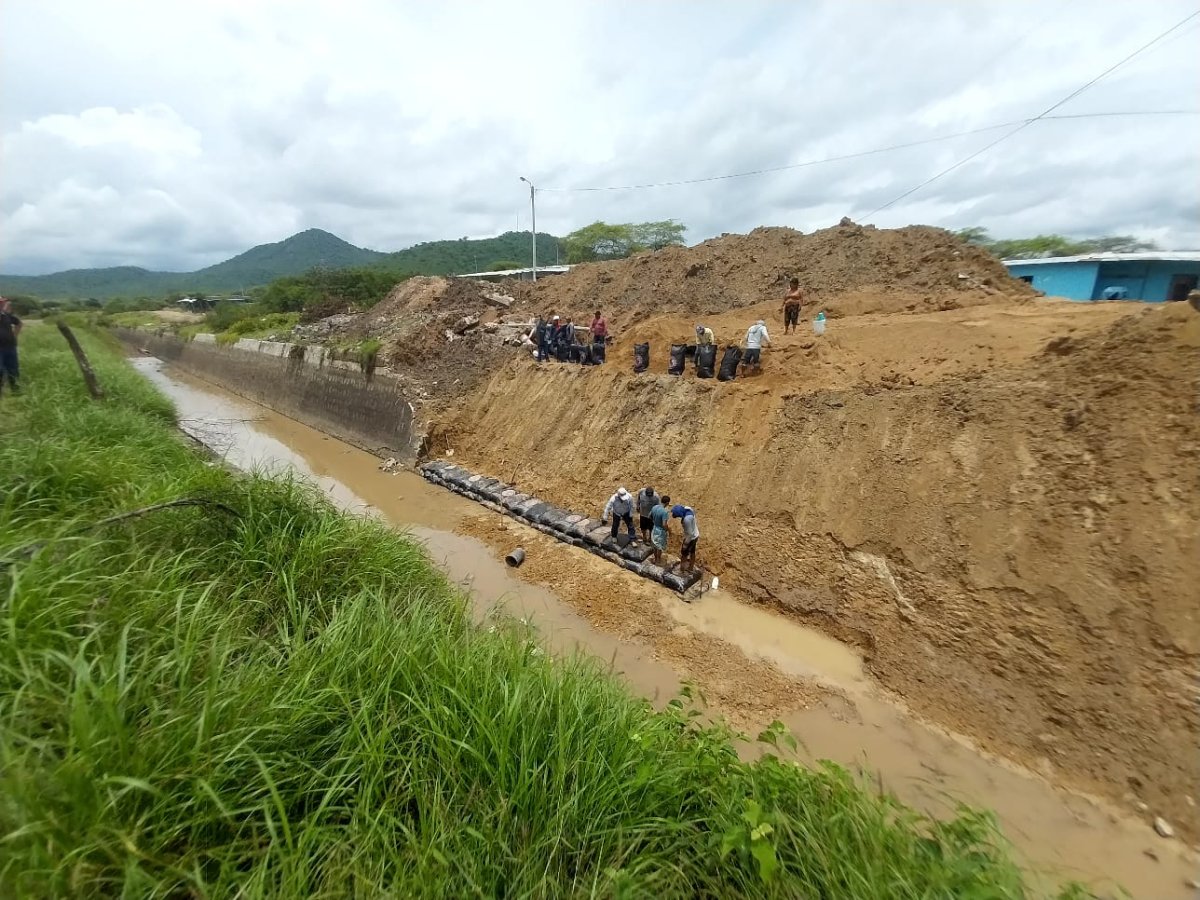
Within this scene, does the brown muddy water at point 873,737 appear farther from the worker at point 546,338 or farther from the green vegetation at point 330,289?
the green vegetation at point 330,289

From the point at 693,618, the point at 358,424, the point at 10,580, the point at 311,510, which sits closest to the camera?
the point at 10,580

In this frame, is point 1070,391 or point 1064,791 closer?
point 1064,791

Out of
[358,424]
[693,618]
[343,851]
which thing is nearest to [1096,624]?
[693,618]

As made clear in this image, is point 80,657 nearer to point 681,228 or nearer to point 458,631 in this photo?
point 458,631

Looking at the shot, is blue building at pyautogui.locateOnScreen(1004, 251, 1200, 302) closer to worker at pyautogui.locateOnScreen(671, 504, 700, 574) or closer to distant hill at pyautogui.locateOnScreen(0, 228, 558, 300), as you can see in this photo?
worker at pyautogui.locateOnScreen(671, 504, 700, 574)

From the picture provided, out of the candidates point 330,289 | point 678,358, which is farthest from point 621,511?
point 330,289

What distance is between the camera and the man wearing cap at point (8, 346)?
25.7 ft

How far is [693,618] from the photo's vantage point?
7438 millimetres

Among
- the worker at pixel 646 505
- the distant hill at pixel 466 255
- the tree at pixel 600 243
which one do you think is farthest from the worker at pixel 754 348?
the distant hill at pixel 466 255

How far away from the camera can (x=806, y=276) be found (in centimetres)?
1554

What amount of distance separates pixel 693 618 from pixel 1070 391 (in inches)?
232

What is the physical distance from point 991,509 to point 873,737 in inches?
131

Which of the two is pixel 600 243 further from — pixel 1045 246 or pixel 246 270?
pixel 246 270

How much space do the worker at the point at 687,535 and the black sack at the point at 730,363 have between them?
159 inches
